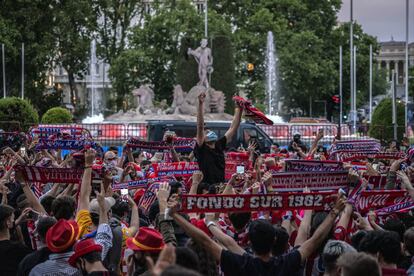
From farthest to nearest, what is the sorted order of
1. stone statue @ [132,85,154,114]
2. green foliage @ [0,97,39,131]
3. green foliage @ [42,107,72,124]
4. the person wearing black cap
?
stone statue @ [132,85,154,114] → green foliage @ [42,107,72,124] → green foliage @ [0,97,39,131] → the person wearing black cap

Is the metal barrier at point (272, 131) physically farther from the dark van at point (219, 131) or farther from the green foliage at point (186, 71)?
the green foliage at point (186, 71)

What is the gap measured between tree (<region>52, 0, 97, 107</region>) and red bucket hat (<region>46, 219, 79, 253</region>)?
61.4 metres

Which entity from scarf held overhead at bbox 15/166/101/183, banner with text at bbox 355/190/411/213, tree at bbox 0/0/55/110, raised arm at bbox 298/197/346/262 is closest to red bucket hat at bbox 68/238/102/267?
raised arm at bbox 298/197/346/262

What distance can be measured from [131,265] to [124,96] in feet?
212

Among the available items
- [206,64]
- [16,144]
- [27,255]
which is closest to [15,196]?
[27,255]

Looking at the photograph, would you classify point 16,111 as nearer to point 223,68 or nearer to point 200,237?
point 223,68

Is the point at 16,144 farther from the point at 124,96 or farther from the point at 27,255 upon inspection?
the point at 124,96


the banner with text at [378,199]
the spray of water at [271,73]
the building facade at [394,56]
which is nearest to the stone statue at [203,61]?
the spray of water at [271,73]

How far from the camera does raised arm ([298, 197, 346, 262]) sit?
6.93 metres

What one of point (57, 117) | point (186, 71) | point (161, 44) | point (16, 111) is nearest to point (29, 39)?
point (161, 44)

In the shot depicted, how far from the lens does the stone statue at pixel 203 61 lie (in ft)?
182

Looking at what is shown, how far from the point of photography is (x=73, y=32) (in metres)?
69.6

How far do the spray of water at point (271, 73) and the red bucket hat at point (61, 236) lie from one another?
6190 centimetres

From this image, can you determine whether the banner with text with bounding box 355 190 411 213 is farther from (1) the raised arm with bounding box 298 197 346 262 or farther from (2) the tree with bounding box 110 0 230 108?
(2) the tree with bounding box 110 0 230 108
